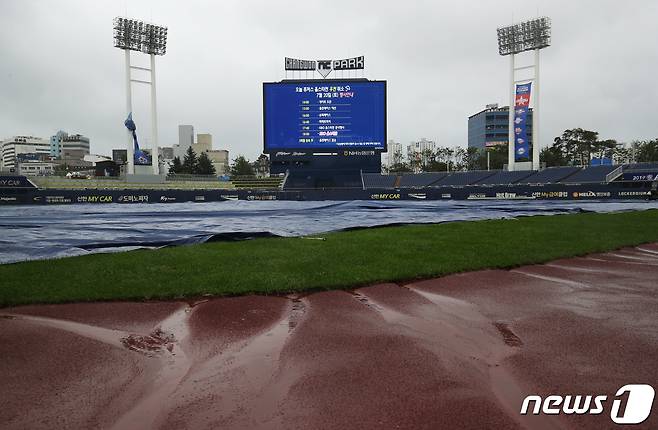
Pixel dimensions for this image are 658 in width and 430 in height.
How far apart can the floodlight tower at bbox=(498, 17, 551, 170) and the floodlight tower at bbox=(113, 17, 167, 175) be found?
4151 cm

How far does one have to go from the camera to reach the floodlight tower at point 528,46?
47688mm

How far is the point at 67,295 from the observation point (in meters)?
5.36

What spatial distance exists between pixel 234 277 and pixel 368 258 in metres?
2.71

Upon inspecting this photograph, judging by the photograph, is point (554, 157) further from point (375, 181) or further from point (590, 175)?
point (375, 181)

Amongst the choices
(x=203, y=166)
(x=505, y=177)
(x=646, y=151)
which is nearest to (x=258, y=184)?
(x=505, y=177)

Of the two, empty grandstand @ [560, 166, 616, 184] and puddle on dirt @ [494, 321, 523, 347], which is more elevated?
empty grandstand @ [560, 166, 616, 184]

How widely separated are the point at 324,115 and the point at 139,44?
88.2 feet

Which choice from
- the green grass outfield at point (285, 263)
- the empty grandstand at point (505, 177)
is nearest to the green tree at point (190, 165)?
the empty grandstand at point (505, 177)

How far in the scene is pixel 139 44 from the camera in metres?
51.4

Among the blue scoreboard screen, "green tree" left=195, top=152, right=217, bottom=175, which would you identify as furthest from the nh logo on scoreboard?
"green tree" left=195, top=152, right=217, bottom=175

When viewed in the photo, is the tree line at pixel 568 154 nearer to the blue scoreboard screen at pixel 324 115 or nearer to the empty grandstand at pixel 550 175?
the empty grandstand at pixel 550 175

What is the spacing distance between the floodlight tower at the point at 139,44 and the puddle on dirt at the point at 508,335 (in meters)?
51.9

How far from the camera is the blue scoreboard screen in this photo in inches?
1623

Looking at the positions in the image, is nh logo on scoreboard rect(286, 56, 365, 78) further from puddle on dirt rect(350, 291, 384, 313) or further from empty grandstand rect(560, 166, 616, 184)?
puddle on dirt rect(350, 291, 384, 313)
